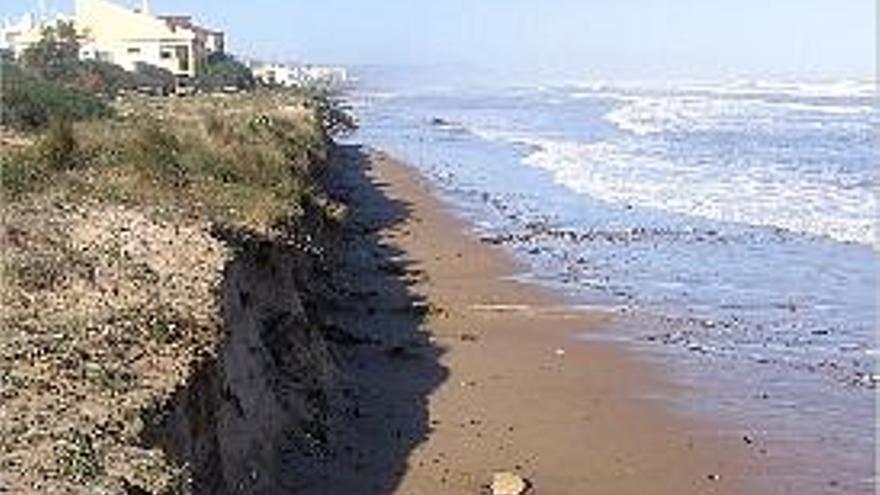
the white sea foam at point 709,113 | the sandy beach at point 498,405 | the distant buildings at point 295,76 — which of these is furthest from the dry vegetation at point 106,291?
the distant buildings at point 295,76

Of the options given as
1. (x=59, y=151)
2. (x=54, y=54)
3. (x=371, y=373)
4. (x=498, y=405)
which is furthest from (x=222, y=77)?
(x=498, y=405)

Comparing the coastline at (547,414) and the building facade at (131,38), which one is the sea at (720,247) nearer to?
the coastline at (547,414)

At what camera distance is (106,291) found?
13.3 m

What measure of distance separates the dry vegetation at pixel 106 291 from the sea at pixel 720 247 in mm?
5715

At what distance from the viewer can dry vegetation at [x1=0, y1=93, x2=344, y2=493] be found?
31.3ft

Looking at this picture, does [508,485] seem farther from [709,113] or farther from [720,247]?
[709,113]

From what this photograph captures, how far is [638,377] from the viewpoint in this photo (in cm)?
1956

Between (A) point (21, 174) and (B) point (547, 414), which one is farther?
(A) point (21, 174)

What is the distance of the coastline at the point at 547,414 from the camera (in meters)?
14.8

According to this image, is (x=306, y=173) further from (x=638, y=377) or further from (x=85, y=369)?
(x=85, y=369)

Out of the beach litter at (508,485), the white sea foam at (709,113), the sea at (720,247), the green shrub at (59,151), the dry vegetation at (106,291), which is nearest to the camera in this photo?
the dry vegetation at (106,291)

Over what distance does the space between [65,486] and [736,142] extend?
56927 mm

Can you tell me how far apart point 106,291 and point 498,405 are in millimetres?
5732

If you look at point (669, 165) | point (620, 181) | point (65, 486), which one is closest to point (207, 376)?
point (65, 486)
